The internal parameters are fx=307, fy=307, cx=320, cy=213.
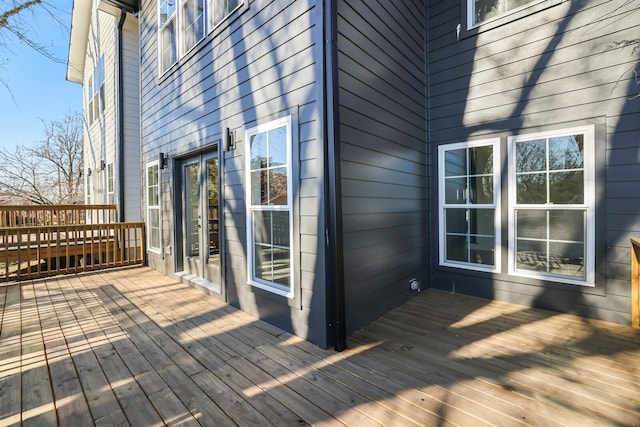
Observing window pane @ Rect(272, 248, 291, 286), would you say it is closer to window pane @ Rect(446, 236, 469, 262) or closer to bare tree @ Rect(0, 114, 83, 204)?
window pane @ Rect(446, 236, 469, 262)

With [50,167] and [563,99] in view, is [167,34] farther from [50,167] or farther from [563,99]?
[50,167]

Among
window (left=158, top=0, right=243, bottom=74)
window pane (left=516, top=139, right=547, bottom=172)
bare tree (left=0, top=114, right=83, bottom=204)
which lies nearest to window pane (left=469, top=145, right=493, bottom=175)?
window pane (left=516, top=139, right=547, bottom=172)

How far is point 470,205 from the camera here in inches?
155

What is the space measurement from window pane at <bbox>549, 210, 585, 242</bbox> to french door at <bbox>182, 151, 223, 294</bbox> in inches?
155

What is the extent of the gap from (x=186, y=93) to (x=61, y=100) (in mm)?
14974

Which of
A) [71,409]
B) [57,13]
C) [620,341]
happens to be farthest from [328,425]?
[57,13]

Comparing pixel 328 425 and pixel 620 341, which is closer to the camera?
pixel 328 425

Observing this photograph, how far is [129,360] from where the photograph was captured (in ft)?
7.75

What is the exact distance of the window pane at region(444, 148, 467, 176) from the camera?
3980 millimetres

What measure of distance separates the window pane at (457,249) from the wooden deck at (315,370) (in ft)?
2.38

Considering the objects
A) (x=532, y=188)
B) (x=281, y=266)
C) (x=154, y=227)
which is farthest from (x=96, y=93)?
(x=532, y=188)

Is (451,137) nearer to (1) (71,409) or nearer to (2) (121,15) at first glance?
(1) (71,409)

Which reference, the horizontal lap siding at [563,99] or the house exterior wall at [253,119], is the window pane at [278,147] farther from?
the horizontal lap siding at [563,99]

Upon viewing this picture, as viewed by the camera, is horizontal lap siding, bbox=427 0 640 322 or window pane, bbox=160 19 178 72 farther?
window pane, bbox=160 19 178 72
